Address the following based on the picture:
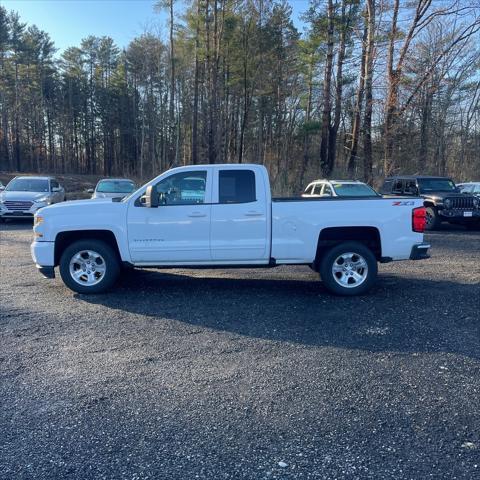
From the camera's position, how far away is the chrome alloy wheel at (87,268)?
6.97 metres

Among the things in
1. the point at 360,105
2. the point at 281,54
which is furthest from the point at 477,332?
the point at 281,54

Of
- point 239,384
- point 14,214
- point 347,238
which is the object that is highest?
point 14,214

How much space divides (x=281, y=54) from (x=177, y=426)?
1411 inches

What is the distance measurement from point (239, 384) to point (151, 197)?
3.52 metres

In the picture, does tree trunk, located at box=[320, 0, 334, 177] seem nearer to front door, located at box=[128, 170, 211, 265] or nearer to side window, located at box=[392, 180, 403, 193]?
side window, located at box=[392, 180, 403, 193]

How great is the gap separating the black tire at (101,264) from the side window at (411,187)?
12.7 metres

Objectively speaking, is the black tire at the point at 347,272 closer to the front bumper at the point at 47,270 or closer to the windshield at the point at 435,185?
the front bumper at the point at 47,270

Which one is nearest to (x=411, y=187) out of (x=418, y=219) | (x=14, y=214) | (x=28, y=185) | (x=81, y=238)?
(x=418, y=219)

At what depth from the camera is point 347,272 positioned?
276 inches

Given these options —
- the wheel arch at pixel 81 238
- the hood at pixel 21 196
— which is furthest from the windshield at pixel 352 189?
the hood at pixel 21 196

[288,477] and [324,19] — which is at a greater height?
[324,19]

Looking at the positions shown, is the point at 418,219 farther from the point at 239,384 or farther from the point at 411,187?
the point at 411,187

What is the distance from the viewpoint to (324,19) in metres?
28.2

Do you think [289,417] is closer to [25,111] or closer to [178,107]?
[178,107]
